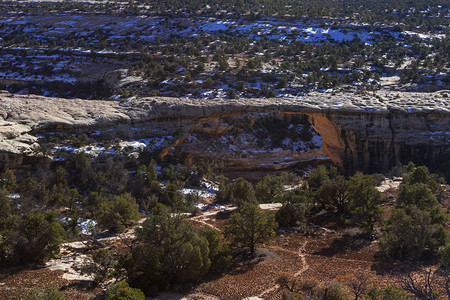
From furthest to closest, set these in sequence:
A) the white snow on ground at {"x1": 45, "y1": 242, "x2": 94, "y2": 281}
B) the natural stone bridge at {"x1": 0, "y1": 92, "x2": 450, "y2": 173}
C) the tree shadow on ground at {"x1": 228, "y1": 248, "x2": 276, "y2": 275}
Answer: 1. the natural stone bridge at {"x1": 0, "y1": 92, "x2": 450, "y2": 173}
2. the tree shadow on ground at {"x1": 228, "y1": 248, "x2": 276, "y2": 275}
3. the white snow on ground at {"x1": 45, "y1": 242, "x2": 94, "y2": 281}

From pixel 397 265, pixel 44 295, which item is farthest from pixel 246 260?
pixel 44 295

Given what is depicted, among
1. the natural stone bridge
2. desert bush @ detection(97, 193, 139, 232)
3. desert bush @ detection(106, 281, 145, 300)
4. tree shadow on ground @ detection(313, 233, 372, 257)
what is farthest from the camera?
the natural stone bridge

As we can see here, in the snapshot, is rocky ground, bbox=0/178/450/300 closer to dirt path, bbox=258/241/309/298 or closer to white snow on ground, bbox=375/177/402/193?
dirt path, bbox=258/241/309/298

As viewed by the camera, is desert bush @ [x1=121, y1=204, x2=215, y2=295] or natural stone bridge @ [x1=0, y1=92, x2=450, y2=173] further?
natural stone bridge @ [x1=0, y1=92, x2=450, y2=173]

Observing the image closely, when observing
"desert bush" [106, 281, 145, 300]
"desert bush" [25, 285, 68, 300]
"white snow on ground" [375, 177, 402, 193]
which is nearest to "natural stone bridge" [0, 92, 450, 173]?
"white snow on ground" [375, 177, 402, 193]

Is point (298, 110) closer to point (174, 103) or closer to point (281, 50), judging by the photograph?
point (174, 103)

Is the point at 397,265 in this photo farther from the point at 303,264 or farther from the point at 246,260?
the point at 246,260

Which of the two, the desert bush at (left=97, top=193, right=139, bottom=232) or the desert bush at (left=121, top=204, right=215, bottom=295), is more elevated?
the desert bush at (left=121, top=204, right=215, bottom=295)

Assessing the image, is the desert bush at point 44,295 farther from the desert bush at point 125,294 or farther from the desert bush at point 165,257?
the desert bush at point 165,257

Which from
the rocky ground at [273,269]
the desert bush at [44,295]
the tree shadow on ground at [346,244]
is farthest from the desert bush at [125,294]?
the tree shadow on ground at [346,244]
